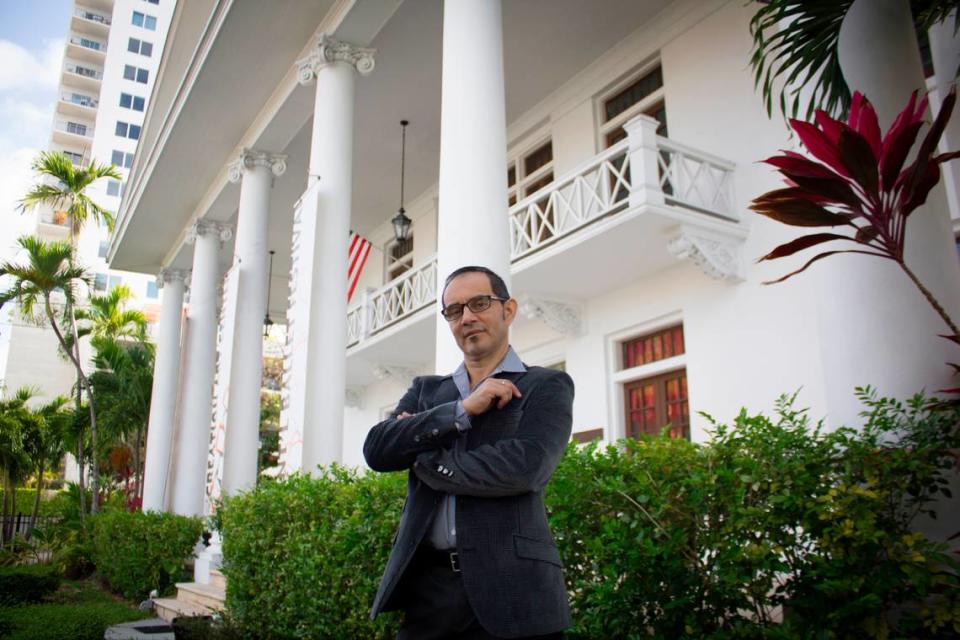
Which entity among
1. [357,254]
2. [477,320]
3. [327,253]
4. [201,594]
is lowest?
[201,594]

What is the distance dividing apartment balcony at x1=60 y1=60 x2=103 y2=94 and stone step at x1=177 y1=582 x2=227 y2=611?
7753 centimetres

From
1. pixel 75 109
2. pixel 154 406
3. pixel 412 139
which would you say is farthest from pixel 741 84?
pixel 75 109

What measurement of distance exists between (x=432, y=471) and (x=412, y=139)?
42.5 feet

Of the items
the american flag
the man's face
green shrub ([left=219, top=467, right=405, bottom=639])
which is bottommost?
green shrub ([left=219, top=467, right=405, bottom=639])

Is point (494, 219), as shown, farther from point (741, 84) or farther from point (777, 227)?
point (741, 84)

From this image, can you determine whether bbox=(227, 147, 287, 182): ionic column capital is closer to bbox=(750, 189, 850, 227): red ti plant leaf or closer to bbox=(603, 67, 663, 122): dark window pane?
bbox=(603, 67, 663, 122): dark window pane

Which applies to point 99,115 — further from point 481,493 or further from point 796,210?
point 481,493

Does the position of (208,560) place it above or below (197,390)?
below

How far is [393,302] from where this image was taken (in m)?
14.8

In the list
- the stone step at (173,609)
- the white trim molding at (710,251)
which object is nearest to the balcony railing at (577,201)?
the white trim molding at (710,251)

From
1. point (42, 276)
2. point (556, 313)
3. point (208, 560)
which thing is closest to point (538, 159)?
point (556, 313)

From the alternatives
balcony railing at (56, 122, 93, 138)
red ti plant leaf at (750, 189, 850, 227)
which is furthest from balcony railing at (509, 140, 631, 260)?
balcony railing at (56, 122, 93, 138)

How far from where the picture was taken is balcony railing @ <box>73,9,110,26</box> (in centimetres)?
7531

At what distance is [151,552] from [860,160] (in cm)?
1249
